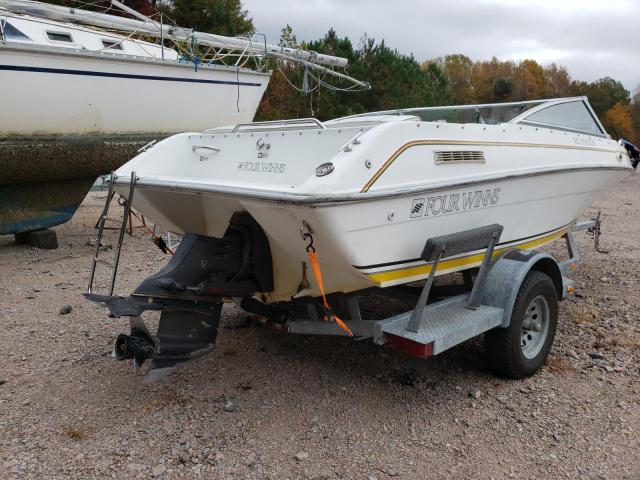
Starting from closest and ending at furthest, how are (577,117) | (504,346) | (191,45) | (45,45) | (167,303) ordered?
(167,303) < (504,346) < (577,117) < (45,45) < (191,45)

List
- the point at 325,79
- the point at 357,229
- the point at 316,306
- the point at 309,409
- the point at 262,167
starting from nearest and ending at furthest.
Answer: the point at 357,229, the point at 309,409, the point at 316,306, the point at 262,167, the point at 325,79

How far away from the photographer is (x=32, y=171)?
7.39 m

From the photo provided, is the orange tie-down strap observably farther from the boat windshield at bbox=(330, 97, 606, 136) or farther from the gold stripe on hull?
the boat windshield at bbox=(330, 97, 606, 136)

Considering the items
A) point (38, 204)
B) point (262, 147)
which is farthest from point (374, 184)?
point (38, 204)

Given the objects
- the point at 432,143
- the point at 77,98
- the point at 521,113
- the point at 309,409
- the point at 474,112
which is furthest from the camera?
the point at 77,98

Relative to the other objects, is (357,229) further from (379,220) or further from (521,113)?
(521,113)

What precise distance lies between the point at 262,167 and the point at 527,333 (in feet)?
7.00

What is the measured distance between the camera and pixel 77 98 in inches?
297

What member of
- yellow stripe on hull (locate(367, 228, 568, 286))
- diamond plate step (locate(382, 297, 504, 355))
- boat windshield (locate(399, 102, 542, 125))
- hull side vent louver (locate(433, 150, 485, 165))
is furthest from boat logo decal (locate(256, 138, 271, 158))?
boat windshield (locate(399, 102, 542, 125))

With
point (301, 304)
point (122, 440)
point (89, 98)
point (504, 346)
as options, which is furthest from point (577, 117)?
point (89, 98)

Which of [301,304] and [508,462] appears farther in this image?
[301,304]

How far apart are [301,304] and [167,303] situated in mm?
849

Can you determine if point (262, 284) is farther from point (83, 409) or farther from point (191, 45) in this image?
point (191, 45)

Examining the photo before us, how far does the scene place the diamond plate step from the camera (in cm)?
328
